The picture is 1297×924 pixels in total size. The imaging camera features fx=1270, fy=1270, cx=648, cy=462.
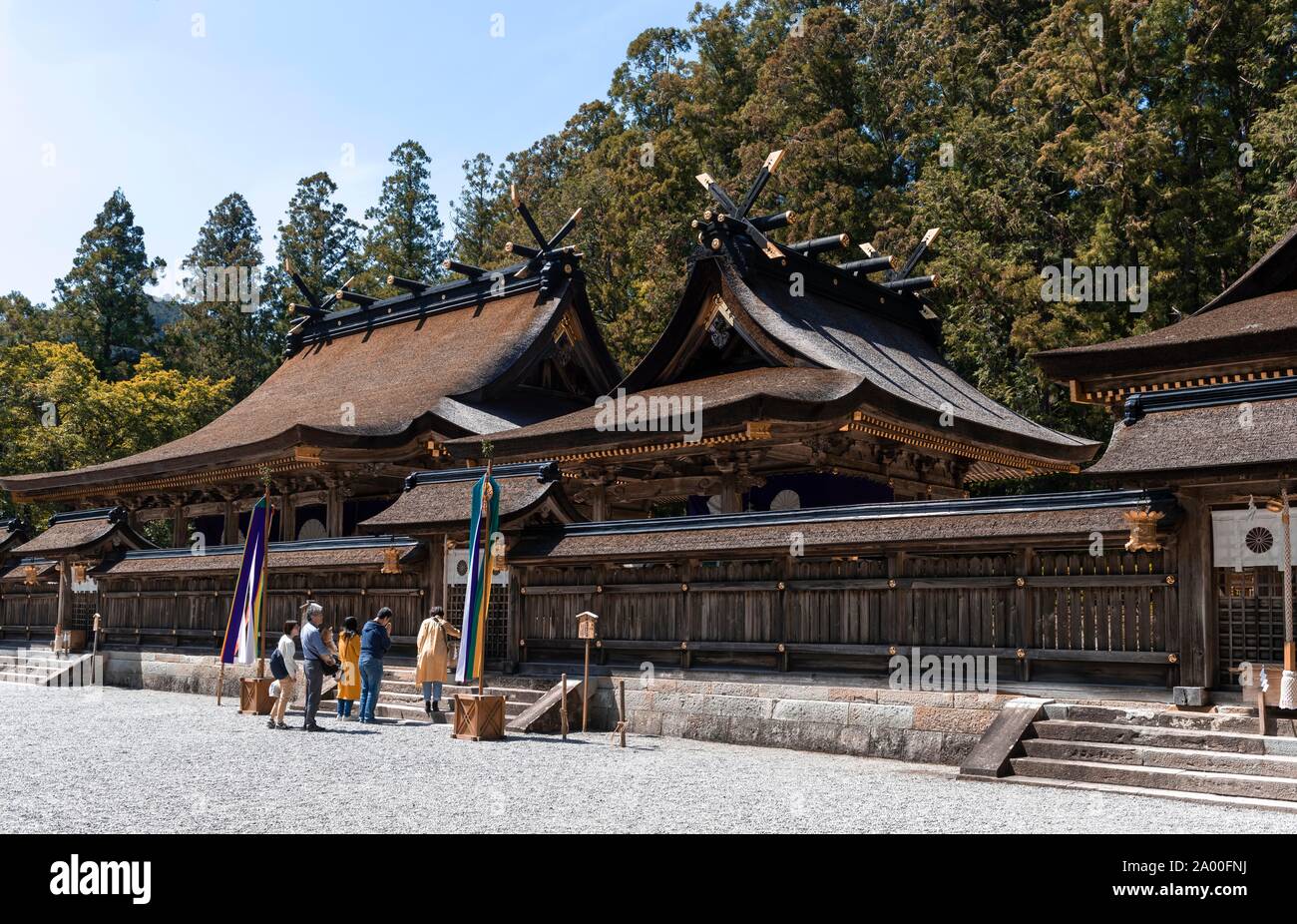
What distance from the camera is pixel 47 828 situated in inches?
354

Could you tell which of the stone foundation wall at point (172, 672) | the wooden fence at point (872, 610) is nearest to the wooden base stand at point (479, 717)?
the wooden fence at point (872, 610)

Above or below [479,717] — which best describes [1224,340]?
above

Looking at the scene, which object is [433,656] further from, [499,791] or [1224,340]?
[1224,340]

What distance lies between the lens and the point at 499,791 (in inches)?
445

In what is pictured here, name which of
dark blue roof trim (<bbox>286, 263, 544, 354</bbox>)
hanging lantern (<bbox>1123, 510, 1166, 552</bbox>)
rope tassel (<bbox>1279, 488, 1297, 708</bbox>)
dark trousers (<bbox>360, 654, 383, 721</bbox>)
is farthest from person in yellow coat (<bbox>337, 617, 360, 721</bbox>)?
dark blue roof trim (<bbox>286, 263, 544, 354</bbox>)

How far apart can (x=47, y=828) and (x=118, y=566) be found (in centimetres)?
1970

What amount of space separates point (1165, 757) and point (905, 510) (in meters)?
4.36

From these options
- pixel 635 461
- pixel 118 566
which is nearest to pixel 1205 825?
pixel 635 461

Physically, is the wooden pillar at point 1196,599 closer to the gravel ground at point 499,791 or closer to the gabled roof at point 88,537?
Answer: the gravel ground at point 499,791

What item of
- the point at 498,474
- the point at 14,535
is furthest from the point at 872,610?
the point at 14,535

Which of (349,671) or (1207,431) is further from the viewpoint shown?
(349,671)

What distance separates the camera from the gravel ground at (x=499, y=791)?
9.62m

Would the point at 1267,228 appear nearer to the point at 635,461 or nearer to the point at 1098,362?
the point at 1098,362

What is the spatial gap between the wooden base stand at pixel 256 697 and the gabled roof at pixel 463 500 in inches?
111
